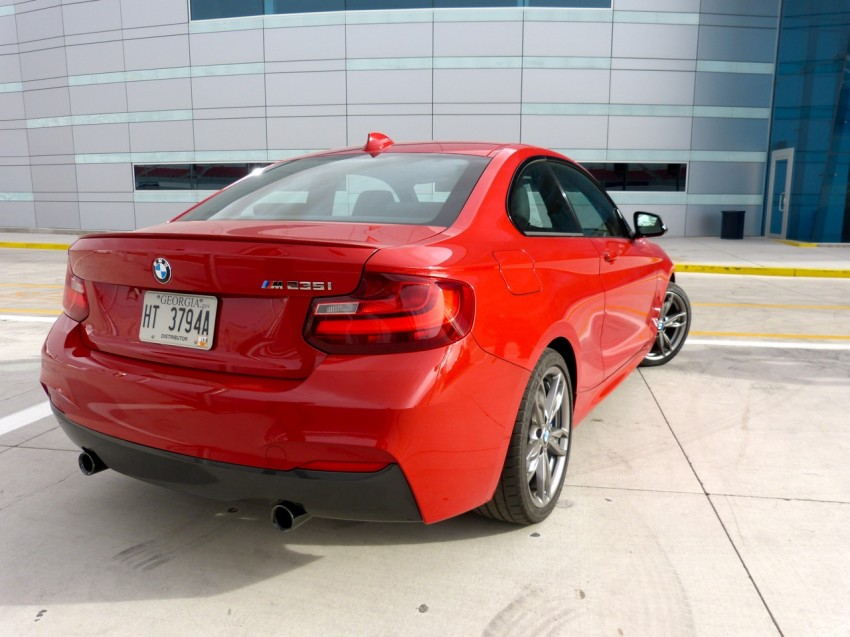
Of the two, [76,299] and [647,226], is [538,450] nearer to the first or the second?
[76,299]

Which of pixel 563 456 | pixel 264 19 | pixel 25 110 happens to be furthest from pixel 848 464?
pixel 25 110

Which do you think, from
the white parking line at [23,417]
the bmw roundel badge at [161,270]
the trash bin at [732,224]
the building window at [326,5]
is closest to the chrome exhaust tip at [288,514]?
the bmw roundel badge at [161,270]

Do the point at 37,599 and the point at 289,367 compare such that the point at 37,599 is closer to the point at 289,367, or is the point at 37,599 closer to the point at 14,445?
the point at 289,367

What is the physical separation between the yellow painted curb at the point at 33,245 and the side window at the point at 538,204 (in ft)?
57.0

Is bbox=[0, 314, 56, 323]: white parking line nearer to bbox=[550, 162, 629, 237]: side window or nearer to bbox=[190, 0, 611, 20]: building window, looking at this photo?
bbox=[550, 162, 629, 237]: side window

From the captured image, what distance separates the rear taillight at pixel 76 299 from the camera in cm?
256

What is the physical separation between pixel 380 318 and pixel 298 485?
575 mm

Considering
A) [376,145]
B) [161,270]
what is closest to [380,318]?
[161,270]

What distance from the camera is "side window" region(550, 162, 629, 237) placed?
3498 millimetres

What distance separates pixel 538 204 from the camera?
10.2 ft

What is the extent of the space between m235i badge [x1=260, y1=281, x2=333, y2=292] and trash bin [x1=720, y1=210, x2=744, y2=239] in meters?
19.6

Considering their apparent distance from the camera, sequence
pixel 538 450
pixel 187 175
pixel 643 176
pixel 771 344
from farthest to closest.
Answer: pixel 187 175 → pixel 643 176 → pixel 771 344 → pixel 538 450

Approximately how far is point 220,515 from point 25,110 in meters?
25.8

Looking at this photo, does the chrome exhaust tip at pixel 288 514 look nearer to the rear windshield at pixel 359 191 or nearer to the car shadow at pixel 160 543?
the car shadow at pixel 160 543
